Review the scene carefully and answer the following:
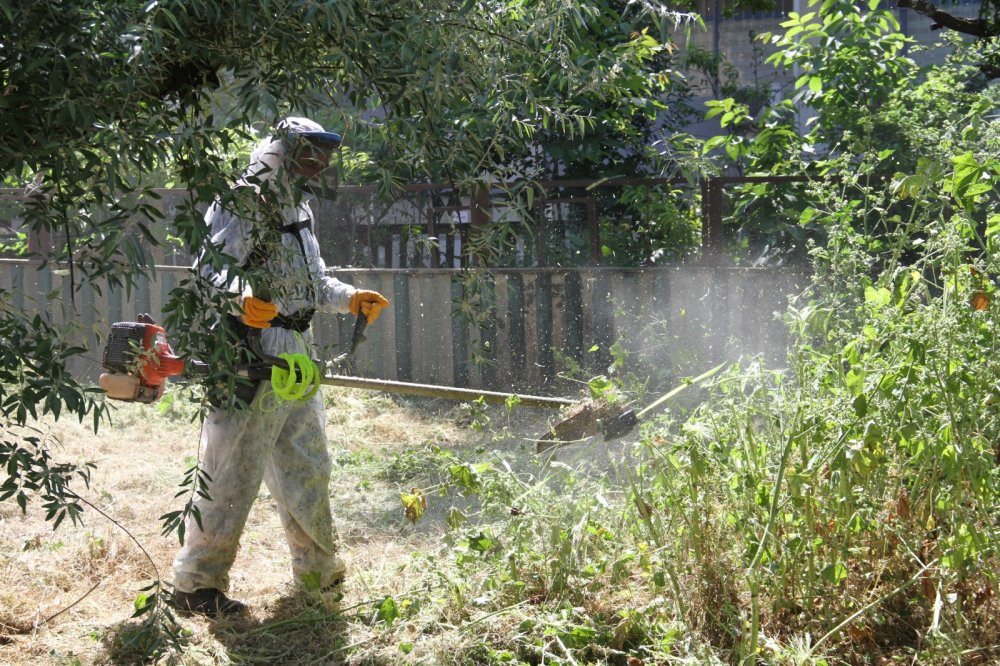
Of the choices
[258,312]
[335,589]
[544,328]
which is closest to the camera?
[258,312]

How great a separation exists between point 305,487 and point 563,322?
3.41 metres

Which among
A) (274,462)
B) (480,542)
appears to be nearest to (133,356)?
(274,462)

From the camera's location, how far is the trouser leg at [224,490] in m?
3.81

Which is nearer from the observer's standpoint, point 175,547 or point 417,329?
point 175,547

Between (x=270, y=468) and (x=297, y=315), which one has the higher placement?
(x=297, y=315)

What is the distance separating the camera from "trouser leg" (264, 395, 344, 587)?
3986mm

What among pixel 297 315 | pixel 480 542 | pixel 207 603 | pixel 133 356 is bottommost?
pixel 207 603

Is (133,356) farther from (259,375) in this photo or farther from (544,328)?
(544,328)

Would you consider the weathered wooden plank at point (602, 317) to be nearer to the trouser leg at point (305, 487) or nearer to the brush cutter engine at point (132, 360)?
the trouser leg at point (305, 487)

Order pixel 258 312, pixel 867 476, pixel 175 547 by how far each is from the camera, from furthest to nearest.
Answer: pixel 175 547 < pixel 258 312 < pixel 867 476

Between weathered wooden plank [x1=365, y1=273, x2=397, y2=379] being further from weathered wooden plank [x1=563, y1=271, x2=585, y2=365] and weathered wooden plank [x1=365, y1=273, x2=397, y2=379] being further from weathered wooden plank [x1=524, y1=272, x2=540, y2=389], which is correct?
weathered wooden plank [x1=563, y1=271, x2=585, y2=365]

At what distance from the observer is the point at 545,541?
132 inches

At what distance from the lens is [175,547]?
4.55 meters

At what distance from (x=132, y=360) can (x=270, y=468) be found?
2.83 ft
